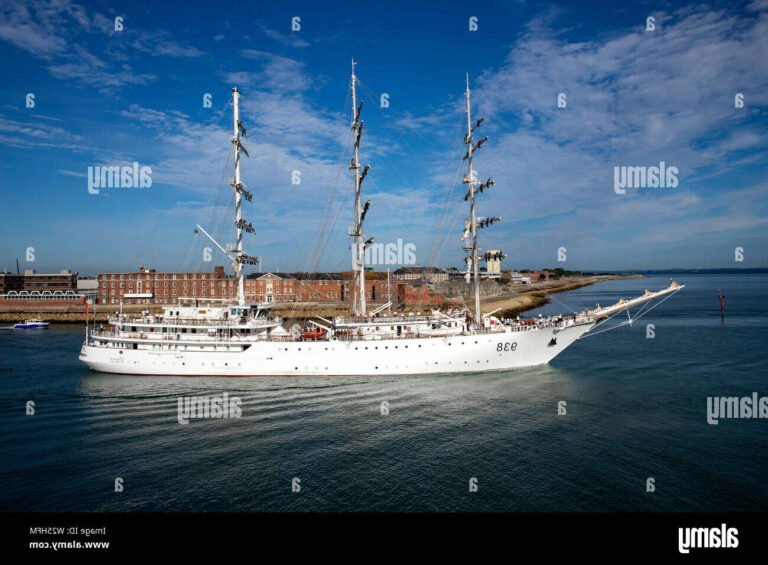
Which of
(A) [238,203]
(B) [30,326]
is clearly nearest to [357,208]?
(A) [238,203]

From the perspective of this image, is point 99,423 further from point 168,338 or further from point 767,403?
point 767,403

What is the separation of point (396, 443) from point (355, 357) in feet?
37.3

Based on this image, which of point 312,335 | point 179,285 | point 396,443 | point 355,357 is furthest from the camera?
point 179,285

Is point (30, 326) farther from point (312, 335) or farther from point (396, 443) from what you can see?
point (396, 443)

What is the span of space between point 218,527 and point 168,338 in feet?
96.3

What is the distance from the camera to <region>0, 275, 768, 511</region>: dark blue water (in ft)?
43.2

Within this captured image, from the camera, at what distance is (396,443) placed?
1728 cm

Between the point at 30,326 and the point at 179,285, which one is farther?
the point at 179,285

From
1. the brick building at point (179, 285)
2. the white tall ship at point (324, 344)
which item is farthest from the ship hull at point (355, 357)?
the brick building at point (179, 285)

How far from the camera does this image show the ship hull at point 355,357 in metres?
28.3

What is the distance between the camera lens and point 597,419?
775 inches

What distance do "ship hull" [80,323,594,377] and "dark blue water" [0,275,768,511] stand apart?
0.96 m

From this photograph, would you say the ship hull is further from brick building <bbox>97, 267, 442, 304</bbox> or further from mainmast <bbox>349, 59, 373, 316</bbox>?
brick building <bbox>97, 267, 442, 304</bbox>

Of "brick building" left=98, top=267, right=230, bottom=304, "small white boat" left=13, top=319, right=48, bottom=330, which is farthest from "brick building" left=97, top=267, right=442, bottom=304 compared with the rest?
"small white boat" left=13, top=319, right=48, bottom=330
